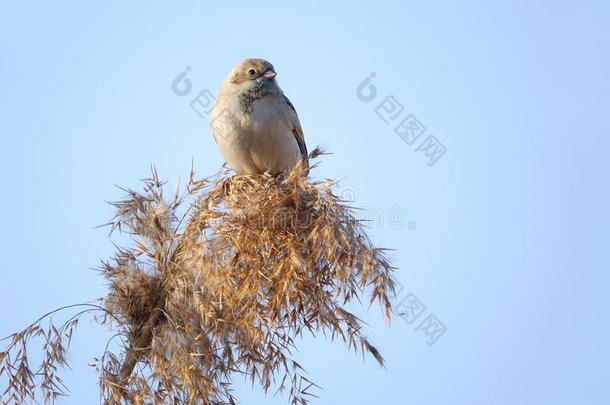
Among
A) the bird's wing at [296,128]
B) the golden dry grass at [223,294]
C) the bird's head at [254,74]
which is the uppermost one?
the bird's head at [254,74]

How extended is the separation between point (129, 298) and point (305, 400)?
3.27ft

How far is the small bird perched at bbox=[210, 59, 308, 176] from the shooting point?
6.74m

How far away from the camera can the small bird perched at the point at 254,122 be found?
6738mm

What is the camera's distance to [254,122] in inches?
265

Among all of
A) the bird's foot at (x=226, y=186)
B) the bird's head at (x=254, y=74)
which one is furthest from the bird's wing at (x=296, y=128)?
the bird's foot at (x=226, y=186)

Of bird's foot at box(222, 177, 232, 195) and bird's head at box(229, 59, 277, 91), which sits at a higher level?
Answer: bird's head at box(229, 59, 277, 91)

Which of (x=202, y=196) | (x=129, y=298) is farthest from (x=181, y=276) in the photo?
(x=202, y=196)

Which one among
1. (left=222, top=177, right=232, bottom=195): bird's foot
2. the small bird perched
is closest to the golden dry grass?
(left=222, top=177, right=232, bottom=195): bird's foot

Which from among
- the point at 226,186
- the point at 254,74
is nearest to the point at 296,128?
the point at 254,74

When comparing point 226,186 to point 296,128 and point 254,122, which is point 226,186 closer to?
point 254,122

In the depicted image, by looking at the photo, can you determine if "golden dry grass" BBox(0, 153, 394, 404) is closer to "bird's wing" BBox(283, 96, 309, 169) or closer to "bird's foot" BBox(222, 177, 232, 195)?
"bird's foot" BBox(222, 177, 232, 195)

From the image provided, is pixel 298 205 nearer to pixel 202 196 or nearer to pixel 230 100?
pixel 202 196

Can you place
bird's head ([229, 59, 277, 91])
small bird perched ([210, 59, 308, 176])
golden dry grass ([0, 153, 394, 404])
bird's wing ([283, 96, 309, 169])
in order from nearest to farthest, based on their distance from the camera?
golden dry grass ([0, 153, 394, 404])
small bird perched ([210, 59, 308, 176])
bird's head ([229, 59, 277, 91])
bird's wing ([283, 96, 309, 169])

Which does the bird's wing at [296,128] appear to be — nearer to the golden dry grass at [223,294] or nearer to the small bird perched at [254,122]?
the small bird perched at [254,122]
